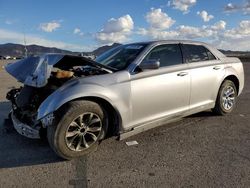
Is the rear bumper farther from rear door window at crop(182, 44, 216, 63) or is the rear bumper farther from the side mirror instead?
rear door window at crop(182, 44, 216, 63)

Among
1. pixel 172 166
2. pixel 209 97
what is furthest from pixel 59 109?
pixel 209 97

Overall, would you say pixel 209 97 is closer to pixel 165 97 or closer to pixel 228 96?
pixel 228 96

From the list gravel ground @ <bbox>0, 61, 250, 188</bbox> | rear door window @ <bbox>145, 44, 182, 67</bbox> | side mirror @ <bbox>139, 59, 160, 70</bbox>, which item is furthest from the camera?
rear door window @ <bbox>145, 44, 182, 67</bbox>

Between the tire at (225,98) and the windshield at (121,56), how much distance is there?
213 cm

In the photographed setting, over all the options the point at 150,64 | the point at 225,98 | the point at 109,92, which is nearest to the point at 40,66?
the point at 109,92

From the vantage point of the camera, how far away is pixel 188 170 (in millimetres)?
4340

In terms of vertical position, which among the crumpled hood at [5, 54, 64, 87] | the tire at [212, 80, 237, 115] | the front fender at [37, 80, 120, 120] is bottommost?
the tire at [212, 80, 237, 115]

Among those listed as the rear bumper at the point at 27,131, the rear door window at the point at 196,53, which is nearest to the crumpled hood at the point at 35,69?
the rear bumper at the point at 27,131

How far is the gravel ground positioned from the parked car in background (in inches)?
11.3

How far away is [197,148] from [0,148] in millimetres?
3033

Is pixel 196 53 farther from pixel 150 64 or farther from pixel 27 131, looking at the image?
pixel 27 131

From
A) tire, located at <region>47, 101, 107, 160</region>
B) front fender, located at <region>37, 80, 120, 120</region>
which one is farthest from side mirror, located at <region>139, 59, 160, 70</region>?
tire, located at <region>47, 101, 107, 160</region>

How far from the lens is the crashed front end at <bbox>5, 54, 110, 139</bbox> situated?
5.02 meters

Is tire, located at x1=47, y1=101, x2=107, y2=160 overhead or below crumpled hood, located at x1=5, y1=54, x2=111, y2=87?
below
